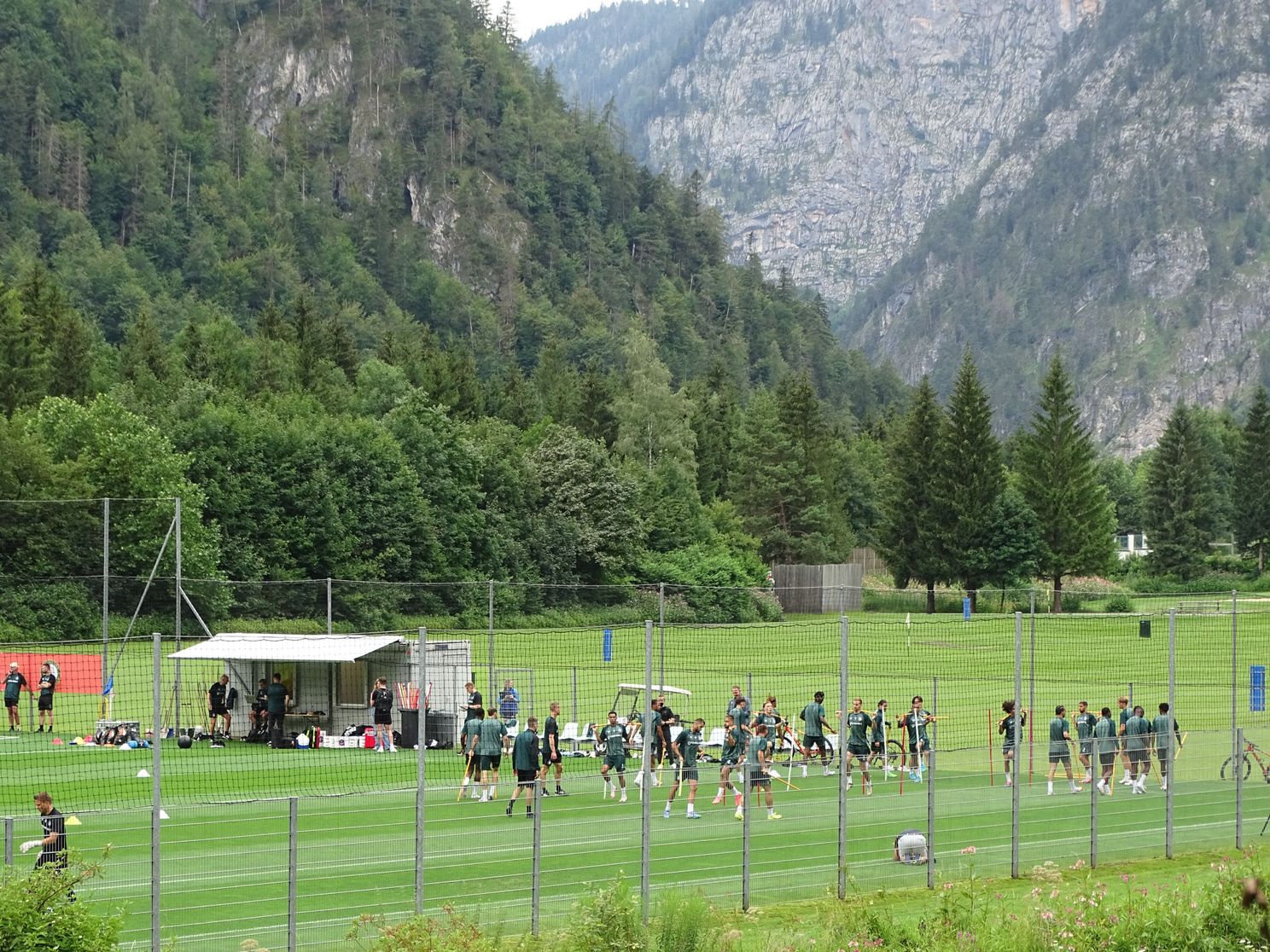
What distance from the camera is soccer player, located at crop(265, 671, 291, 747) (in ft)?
104

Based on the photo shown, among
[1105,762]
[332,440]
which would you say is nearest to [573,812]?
[1105,762]

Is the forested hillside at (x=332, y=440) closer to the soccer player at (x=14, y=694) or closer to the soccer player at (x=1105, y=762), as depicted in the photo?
the soccer player at (x=14, y=694)

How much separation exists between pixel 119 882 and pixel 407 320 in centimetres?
17188

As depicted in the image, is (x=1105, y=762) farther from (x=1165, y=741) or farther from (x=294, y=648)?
(x=294, y=648)

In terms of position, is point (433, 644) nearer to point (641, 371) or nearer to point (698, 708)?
point (698, 708)

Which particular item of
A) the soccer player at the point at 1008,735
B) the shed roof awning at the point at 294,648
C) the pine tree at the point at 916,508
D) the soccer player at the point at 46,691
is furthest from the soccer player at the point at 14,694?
the pine tree at the point at 916,508

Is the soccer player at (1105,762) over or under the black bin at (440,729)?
over

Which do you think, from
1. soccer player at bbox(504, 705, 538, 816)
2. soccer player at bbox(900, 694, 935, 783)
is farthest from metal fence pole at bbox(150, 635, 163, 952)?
soccer player at bbox(900, 694, 935, 783)

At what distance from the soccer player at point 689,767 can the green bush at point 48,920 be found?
1048 centimetres

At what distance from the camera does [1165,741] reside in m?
22.0

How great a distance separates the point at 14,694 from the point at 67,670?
12.1 feet

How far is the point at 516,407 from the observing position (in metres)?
115

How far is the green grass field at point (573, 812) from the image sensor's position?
17.0 m

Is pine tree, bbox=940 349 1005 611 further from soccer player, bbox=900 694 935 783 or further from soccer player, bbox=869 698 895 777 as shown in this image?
soccer player, bbox=869 698 895 777
